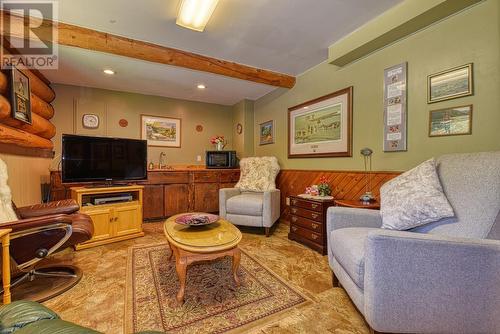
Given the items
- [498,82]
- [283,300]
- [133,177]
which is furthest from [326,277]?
[133,177]

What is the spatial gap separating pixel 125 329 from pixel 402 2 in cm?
322

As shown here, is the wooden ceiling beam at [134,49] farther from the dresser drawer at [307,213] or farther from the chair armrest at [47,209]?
the dresser drawer at [307,213]

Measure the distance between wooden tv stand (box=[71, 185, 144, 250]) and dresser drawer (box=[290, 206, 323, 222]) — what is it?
6.88 feet

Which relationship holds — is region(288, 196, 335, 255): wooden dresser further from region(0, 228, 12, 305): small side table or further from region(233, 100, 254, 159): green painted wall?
region(0, 228, 12, 305): small side table

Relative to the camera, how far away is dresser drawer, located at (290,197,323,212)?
2.57 meters

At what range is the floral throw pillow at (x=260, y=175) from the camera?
3.60 m

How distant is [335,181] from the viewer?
2.93 m


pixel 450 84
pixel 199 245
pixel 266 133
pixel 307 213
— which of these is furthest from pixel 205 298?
pixel 266 133

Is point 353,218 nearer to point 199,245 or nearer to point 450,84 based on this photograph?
point 199,245

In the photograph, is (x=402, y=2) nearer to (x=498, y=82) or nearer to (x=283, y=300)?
(x=498, y=82)

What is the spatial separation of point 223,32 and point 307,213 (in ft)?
7.38

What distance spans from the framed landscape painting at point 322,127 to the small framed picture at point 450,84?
0.84 m

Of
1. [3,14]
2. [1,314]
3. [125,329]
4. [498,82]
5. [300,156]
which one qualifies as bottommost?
[125,329]

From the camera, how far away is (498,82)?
1.65 m
